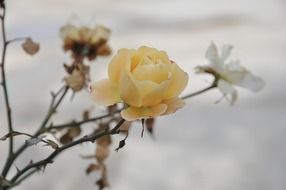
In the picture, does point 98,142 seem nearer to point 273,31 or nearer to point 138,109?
point 138,109

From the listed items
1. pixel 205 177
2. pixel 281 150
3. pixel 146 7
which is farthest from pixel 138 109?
pixel 146 7

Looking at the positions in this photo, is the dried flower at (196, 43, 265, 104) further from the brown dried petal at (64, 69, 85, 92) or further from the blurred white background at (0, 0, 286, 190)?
the blurred white background at (0, 0, 286, 190)

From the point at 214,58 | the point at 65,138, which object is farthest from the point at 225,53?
the point at 65,138

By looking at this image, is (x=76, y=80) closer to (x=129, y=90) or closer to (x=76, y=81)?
(x=76, y=81)

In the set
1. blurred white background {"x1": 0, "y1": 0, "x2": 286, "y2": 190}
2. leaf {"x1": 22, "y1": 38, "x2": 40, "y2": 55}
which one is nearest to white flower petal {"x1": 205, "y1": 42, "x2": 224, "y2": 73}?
leaf {"x1": 22, "y1": 38, "x2": 40, "y2": 55}

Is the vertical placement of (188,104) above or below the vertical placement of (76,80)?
below

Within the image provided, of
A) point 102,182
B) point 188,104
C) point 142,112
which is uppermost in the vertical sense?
point 142,112

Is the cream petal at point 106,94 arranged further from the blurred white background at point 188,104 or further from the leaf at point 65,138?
the blurred white background at point 188,104
